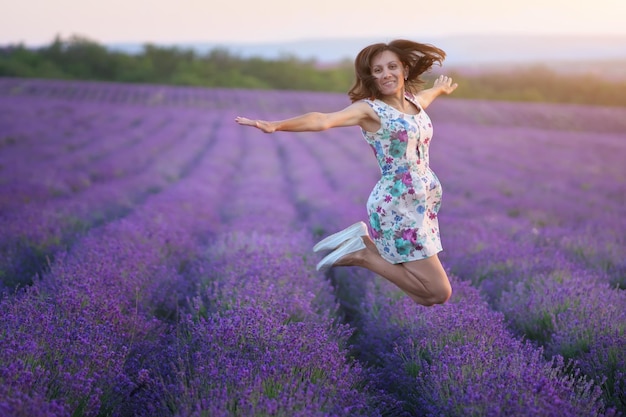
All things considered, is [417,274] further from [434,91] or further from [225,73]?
[225,73]

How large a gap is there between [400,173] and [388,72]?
1.63ft

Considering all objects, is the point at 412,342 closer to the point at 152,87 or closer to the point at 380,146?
the point at 380,146

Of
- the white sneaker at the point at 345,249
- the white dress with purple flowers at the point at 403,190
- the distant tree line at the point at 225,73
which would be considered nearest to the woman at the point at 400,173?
the white dress with purple flowers at the point at 403,190

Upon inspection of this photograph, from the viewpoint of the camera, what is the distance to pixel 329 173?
10414 mm

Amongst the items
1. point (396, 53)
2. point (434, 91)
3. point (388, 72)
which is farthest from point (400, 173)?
point (434, 91)

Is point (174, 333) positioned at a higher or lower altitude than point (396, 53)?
lower

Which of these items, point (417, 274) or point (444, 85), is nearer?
point (417, 274)

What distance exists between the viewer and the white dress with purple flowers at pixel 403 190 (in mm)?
2906

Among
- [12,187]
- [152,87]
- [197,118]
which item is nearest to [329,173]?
[12,187]

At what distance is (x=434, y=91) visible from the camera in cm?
344

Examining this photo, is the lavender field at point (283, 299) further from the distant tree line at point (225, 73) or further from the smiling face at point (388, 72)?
the distant tree line at point (225, 73)

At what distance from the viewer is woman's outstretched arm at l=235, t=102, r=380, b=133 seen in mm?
2453

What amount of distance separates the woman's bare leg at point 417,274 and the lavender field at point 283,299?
0.49ft

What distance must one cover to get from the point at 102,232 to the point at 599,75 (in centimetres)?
3701
